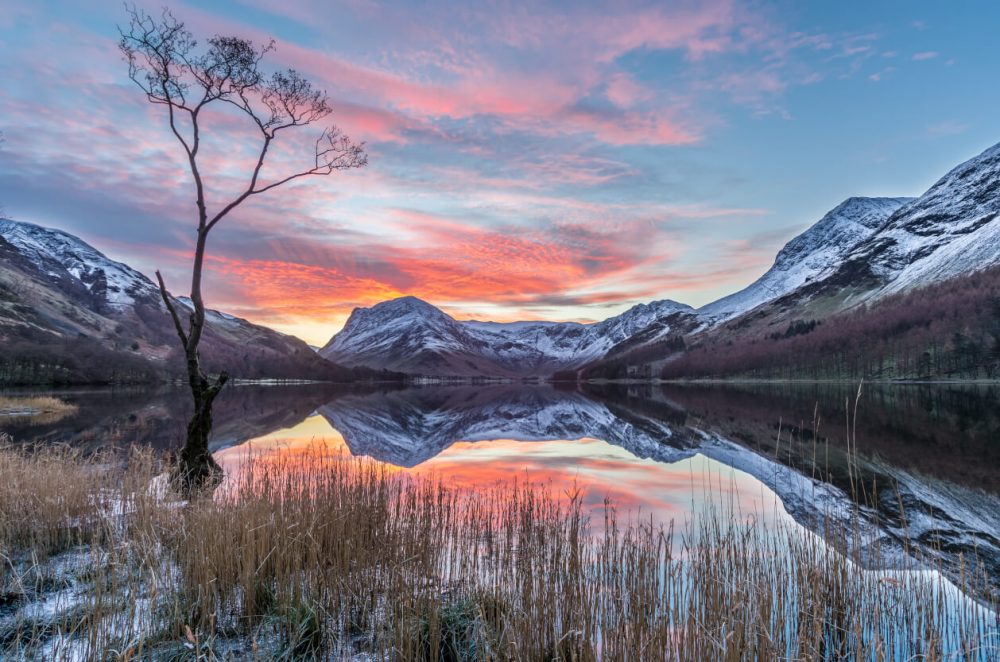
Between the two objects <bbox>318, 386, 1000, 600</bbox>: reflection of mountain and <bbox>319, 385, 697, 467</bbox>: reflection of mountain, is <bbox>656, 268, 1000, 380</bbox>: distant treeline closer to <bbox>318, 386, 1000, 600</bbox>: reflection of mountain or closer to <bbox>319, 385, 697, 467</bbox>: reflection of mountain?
<bbox>318, 386, 1000, 600</bbox>: reflection of mountain

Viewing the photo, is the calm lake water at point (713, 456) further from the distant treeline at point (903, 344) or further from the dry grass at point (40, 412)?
the distant treeline at point (903, 344)

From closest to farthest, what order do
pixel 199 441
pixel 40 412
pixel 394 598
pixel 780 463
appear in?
pixel 394 598
pixel 199 441
pixel 780 463
pixel 40 412

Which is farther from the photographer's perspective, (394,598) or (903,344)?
(903,344)

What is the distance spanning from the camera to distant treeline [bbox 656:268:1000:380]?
12294 centimetres

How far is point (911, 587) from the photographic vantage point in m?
6.85

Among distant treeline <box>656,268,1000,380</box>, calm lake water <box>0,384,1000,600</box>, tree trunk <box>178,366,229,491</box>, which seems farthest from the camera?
distant treeline <box>656,268,1000,380</box>

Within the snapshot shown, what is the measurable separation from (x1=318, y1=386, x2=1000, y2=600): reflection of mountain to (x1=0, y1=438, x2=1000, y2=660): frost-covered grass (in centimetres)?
147

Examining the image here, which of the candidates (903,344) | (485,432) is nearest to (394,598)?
(485,432)

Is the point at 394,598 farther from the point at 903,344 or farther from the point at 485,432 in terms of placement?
the point at 903,344

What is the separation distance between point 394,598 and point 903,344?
174 metres

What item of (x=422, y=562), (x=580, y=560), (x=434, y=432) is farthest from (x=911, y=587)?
(x=434, y=432)

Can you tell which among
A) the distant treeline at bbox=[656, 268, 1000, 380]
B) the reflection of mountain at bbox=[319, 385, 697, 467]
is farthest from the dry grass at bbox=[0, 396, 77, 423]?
the distant treeline at bbox=[656, 268, 1000, 380]

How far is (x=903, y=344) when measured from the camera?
14225 centimetres

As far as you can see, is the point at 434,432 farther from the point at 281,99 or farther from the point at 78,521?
the point at 78,521
